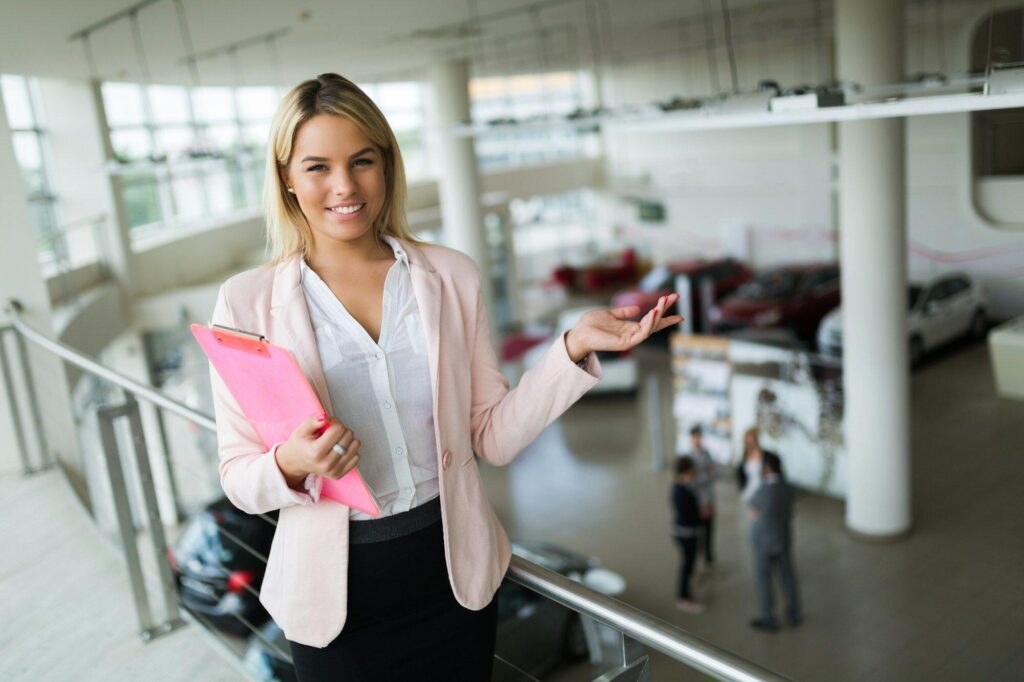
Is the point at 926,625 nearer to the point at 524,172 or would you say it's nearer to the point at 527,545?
the point at 527,545

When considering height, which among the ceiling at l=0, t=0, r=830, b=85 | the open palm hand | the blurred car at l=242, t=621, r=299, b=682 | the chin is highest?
the ceiling at l=0, t=0, r=830, b=85

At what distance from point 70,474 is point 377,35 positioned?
248 inches

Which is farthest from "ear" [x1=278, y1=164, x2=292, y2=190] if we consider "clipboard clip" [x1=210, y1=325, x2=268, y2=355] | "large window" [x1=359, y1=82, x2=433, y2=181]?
"large window" [x1=359, y1=82, x2=433, y2=181]

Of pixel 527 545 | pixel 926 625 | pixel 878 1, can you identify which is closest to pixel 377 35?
pixel 878 1

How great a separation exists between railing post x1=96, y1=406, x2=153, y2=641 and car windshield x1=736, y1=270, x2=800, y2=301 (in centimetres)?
1239

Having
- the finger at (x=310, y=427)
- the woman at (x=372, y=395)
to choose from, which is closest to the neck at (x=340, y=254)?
the woman at (x=372, y=395)

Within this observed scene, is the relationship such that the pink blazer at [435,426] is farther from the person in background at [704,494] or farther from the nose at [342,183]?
the person in background at [704,494]

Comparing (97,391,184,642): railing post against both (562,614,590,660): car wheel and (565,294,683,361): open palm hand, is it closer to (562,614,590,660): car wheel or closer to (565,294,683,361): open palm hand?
(565,294,683,361): open palm hand

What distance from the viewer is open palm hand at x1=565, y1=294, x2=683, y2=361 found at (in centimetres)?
123

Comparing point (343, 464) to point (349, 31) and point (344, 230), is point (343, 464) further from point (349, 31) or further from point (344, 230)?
point (349, 31)

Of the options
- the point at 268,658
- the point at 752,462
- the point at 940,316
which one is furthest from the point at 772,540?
the point at 940,316

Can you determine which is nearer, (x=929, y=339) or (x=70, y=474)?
(x=70, y=474)

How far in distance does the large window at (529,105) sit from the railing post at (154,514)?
53.3ft

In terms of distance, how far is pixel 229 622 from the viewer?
5.31m
